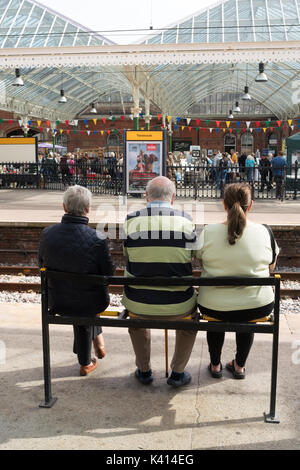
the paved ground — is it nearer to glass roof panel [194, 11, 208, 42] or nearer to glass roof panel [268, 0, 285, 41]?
glass roof panel [194, 11, 208, 42]

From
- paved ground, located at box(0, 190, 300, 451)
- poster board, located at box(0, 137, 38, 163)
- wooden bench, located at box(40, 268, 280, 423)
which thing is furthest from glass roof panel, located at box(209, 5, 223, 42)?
wooden bench, located at box(40, 268, 280, 423)

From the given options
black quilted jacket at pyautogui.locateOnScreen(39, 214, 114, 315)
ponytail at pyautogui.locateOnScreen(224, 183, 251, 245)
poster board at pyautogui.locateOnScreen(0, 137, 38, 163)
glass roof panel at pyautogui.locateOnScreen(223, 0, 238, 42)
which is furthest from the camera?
glass roof panel at pyautogui.locateOnScreen(223, 0, 238, 42)

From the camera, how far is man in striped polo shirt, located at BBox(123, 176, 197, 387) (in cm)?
302

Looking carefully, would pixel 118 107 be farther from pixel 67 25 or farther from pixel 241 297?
pixel 241 297

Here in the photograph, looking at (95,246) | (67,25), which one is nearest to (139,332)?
(95,246)

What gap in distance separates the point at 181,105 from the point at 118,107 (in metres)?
5.44

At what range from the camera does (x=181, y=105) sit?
119ft

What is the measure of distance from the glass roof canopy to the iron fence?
11.5 ft

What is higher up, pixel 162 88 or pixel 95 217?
pixel 162 88

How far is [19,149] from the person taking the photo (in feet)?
59.9

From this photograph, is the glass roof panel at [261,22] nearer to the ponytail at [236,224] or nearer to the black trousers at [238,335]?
the ponytail at [236,224]

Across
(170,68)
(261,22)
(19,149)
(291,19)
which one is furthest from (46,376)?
(170,68)

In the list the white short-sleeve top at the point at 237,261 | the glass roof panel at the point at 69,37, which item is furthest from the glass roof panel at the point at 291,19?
the white short-sleeve top at the point at 237,261
